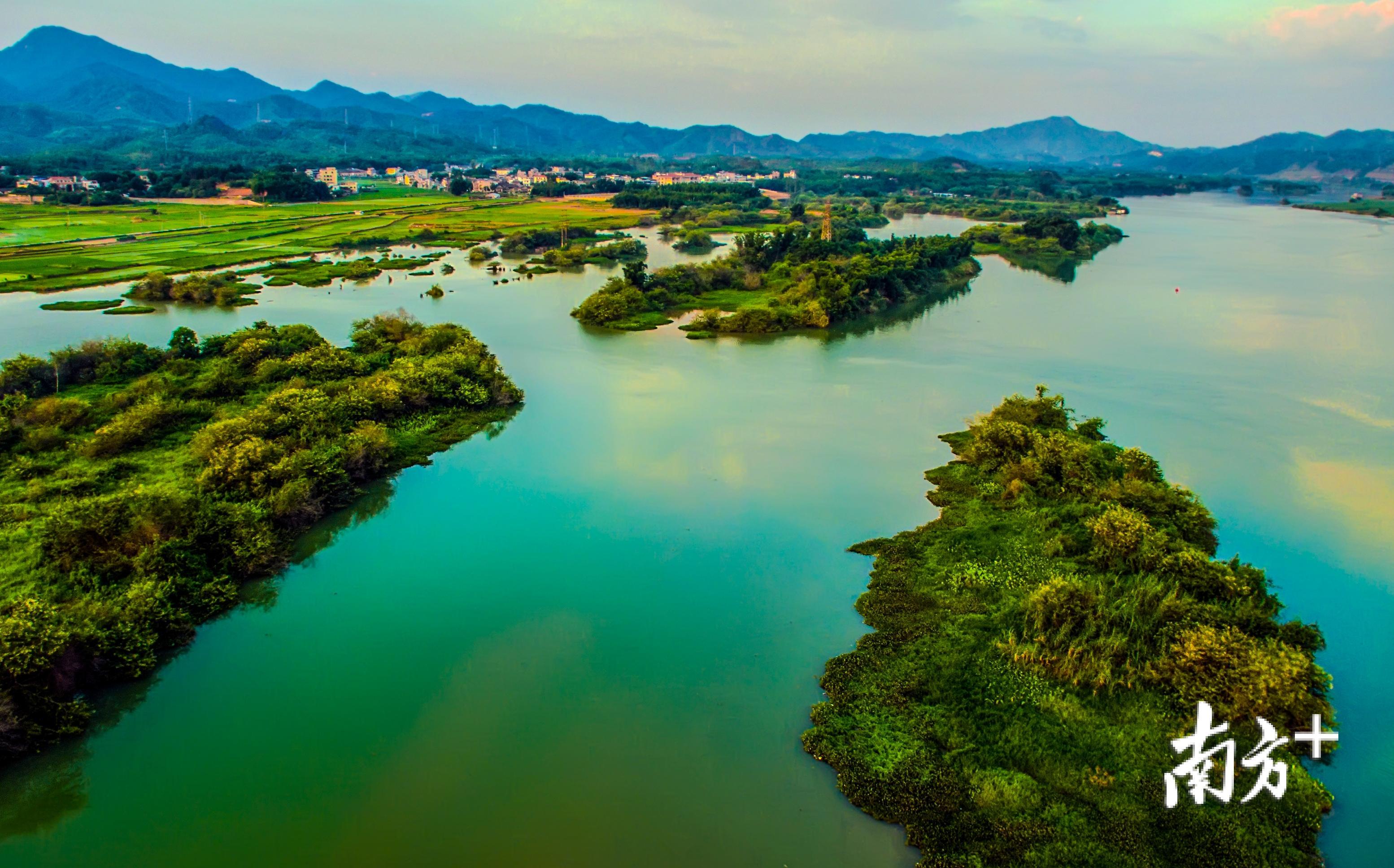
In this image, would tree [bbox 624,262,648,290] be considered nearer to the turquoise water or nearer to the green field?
the turquoise water

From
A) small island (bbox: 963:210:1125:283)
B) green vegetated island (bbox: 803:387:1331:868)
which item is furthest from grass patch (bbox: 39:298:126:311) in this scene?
small island (bbox: 963:210:1125:283)

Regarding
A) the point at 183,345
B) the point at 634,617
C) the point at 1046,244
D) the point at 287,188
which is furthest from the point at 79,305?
the point at 1046,244

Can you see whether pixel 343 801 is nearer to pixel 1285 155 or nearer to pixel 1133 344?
pixel 1133 344

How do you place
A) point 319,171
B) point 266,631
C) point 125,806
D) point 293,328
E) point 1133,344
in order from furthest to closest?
point 319,171 → point 1133,344 → point 293,328 → point 266,631 → point 125,806

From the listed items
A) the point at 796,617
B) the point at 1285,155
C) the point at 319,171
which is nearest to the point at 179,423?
the point at 796,617

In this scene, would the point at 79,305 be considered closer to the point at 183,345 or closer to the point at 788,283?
the point at 183,345
